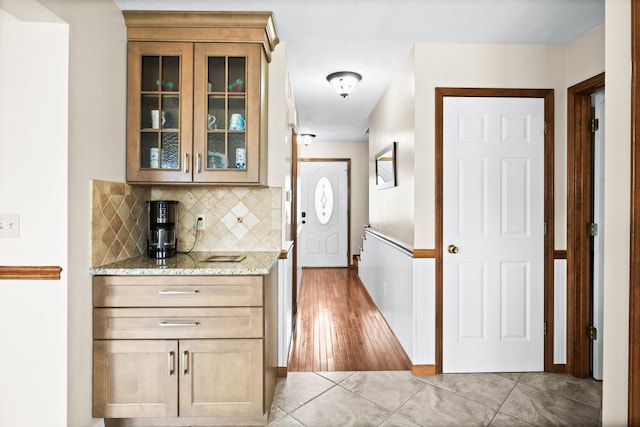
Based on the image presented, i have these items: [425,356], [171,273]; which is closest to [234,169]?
[171,273]

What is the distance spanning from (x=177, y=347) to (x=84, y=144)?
1.12 meters

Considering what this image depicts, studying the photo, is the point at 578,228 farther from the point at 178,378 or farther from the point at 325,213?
the point at 325,213

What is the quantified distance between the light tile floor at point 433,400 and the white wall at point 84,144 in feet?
3.38

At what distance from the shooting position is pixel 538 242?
8.64 feet

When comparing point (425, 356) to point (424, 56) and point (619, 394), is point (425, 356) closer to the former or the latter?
point (619, 394)

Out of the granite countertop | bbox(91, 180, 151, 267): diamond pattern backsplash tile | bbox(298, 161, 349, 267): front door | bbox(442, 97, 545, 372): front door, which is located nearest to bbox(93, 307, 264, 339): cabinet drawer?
the granite countertop

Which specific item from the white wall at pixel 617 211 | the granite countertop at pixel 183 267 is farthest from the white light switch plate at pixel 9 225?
the white wall at pixel 617 211

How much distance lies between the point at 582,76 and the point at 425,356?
7.40 ft

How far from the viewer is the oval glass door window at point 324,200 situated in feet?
22.7

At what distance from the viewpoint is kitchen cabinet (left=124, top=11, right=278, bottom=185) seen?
2199 millimetres

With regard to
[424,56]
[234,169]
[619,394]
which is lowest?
[619,394]

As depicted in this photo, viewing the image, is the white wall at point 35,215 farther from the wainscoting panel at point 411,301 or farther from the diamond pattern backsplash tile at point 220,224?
the wainscoting panel at point 411,301

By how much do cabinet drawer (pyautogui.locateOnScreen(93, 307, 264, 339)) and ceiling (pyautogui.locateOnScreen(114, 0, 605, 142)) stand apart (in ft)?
5.76

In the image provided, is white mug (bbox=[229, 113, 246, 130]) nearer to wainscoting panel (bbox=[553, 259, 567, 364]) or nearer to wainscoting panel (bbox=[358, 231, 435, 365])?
wainscoting panel (bbox=[358, 231, 435, 365])
